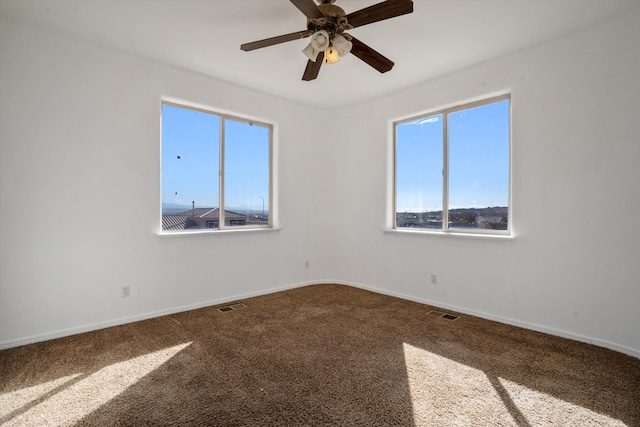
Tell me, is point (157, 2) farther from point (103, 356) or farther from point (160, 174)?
point (103, 356)

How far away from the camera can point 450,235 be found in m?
3.50

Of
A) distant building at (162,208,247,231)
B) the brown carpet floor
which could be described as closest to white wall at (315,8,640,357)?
the brown carpet floor

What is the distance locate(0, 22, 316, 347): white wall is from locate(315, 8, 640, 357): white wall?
2.69 meters

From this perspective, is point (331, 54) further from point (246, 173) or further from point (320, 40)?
point (246, 173)

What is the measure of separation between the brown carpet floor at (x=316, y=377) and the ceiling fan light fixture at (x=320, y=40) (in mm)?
2165

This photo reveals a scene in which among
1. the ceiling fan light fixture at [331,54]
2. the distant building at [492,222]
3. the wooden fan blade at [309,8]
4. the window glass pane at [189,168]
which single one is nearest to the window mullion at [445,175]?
the distant building at [492,222]

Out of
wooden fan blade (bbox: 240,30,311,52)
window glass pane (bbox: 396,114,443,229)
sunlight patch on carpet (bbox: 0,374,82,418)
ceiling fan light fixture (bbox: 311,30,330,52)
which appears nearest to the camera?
sunlight patch on carpet (bbox: 0,374,82,418)

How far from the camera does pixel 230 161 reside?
398 centimetres

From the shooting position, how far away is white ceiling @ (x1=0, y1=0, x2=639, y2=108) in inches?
91.7

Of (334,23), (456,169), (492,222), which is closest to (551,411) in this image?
(492,222)

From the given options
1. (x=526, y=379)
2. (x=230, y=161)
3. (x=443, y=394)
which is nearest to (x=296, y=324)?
(x=443, y=394)

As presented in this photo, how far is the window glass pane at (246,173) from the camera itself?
396 cm

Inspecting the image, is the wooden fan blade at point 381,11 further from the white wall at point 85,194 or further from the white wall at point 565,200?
the white wall at point 85,194

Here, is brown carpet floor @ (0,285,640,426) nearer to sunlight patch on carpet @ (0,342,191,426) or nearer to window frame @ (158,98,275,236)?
sunlight patch on carpet @ (0,342,191,426)
